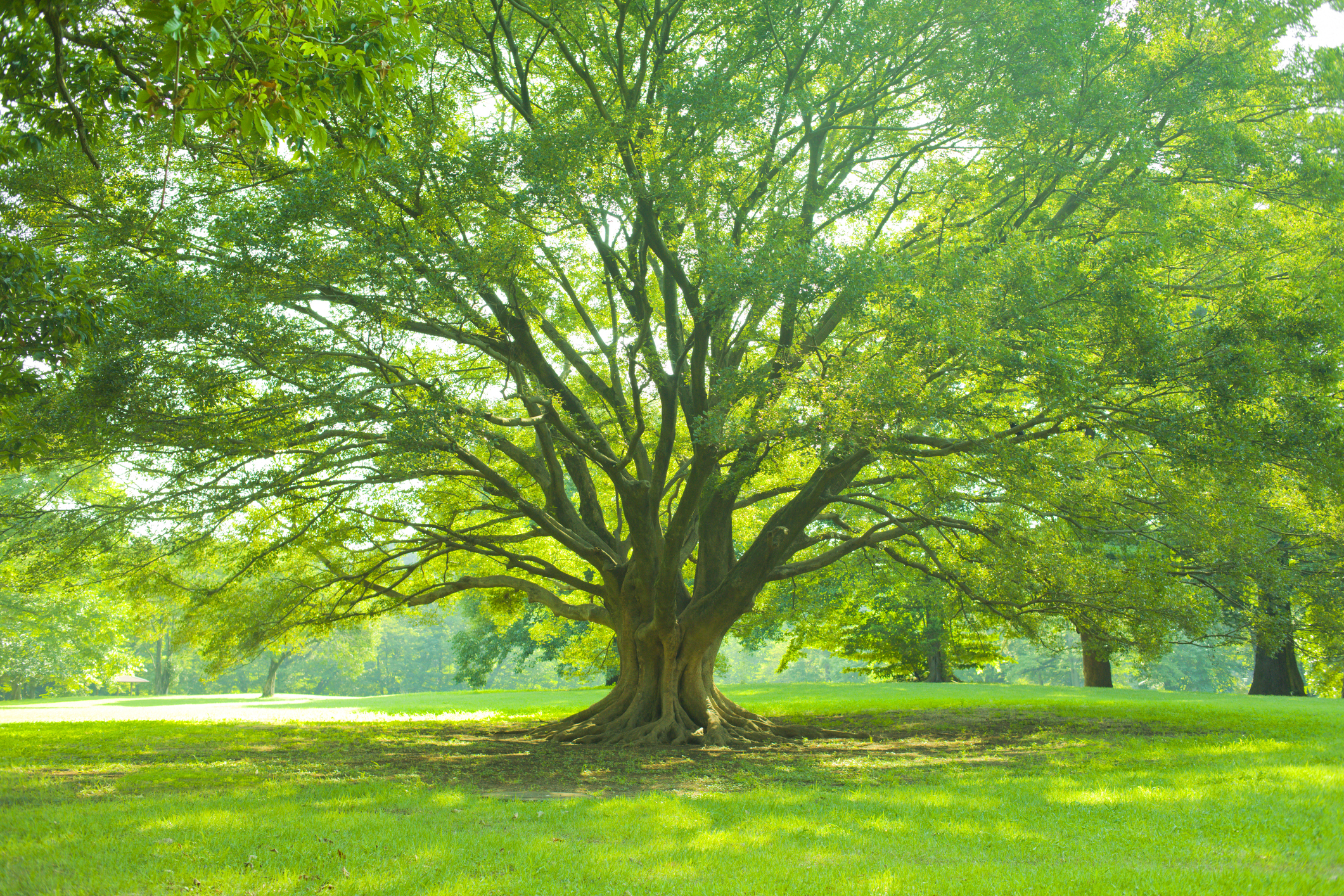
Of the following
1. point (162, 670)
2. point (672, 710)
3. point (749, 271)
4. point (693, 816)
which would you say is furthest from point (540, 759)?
point (162, 670)

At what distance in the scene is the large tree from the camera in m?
9.03

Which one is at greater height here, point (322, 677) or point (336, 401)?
point (336, 401)

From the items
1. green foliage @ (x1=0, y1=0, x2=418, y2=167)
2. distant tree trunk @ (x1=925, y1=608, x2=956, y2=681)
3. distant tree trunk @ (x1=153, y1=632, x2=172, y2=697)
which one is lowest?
distant tree trunk @ (x1=153, y1=632, x2=172, y2=697)

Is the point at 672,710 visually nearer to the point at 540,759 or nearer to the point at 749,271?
the point at 540,759

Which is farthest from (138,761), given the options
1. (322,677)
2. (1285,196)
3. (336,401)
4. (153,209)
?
(322,677)

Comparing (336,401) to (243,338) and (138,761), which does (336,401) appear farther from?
(138,761)

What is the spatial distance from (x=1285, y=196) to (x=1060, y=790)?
27.9 feet

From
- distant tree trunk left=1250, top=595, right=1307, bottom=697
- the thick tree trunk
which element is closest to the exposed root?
distant tree trunk left=1250, top=595, right=1307, bottom=697

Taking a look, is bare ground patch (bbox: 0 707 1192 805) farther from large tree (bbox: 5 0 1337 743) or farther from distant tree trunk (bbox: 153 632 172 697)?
distant tree trunk (bbox: 153 632 172 697)

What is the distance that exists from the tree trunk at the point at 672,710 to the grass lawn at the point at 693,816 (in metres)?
0.79

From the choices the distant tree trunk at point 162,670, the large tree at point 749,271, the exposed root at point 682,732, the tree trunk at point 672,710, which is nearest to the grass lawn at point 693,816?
the exposed root at point 682,732

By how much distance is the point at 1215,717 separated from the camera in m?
15.8

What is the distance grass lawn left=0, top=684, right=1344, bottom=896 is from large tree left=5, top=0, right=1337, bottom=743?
314 cm

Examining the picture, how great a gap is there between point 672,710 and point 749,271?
7948 mm
